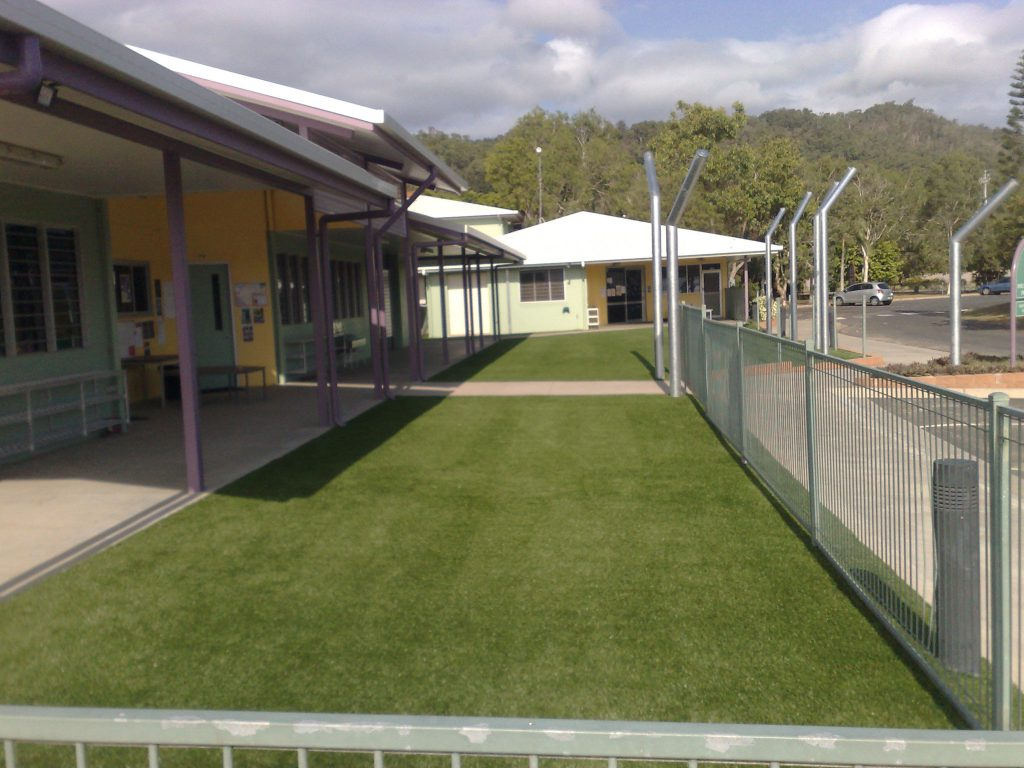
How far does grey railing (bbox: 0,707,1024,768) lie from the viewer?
173cm

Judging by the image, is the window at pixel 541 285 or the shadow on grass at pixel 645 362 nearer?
the shadow on grass at pixel 645 362

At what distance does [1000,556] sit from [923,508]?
889 mm

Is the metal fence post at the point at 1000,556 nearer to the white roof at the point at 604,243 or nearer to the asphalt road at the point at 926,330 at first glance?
the asphalt road at the point at 926,330

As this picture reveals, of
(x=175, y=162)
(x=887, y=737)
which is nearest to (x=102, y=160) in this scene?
(x=175, y=162)

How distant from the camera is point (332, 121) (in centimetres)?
1384

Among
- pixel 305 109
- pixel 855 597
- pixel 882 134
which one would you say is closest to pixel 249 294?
pixel 305 109

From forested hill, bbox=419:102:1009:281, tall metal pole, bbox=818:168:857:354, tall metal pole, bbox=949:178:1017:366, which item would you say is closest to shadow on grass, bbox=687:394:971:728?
tall metal pole, bbox=949:178:1017:366

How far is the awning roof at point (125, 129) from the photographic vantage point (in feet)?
17.9

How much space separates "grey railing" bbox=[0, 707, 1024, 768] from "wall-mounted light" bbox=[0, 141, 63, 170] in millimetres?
7850

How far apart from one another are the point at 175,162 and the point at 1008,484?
6.93m

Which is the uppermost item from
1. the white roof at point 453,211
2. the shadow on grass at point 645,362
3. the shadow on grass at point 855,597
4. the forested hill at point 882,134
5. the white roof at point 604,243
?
the forested hill at point 882,134

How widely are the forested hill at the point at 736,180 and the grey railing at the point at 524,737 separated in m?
51.0

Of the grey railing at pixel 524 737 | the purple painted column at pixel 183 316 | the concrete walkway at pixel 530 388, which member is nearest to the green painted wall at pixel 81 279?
the purple painted column at pixel 183 316

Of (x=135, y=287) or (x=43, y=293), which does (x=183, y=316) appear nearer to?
(x=43, y=293)
